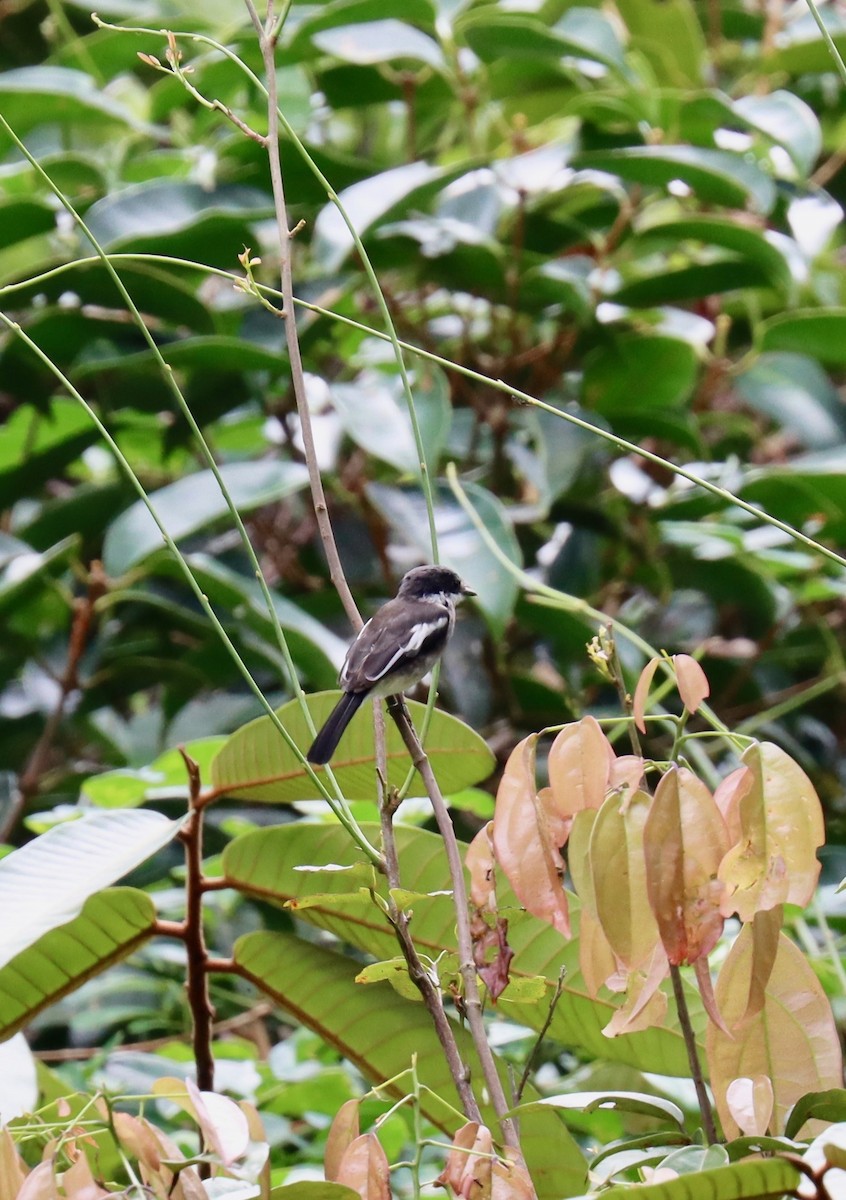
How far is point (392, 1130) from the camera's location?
176 centimetres

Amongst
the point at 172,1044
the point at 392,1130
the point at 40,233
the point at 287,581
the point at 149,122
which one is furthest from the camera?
the point at 149,122

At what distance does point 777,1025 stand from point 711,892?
0.15 m

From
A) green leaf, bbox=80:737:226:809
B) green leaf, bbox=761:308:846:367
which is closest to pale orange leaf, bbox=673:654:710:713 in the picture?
green leaf, bbox=80:737:226:809

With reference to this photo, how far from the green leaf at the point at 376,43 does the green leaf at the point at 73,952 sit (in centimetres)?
177

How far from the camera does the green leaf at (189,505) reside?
2201 mm

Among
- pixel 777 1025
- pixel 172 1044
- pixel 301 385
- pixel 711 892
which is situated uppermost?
pixel 301 385

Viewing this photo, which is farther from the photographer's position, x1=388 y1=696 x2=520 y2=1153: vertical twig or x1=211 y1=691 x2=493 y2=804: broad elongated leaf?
x1=211 y1=691 x2=493 y2=804: broad elongated leaf

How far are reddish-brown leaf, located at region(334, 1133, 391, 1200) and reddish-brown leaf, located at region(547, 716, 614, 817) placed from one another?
0.83 feet

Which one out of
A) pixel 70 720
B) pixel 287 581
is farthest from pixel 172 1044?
pixel 287 581

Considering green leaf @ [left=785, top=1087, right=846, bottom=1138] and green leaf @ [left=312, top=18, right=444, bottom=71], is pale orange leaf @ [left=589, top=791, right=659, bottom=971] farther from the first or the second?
green leaf @ [left=312, top=18, right=444, bottom=71]

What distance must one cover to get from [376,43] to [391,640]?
1.37m

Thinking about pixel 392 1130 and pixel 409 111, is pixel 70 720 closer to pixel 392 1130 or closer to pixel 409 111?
pixel 392 1130

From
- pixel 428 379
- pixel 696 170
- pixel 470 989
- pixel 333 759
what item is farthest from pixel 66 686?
pixel 470 989

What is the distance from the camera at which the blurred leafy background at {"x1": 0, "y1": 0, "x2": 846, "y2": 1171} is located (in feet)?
7.91
